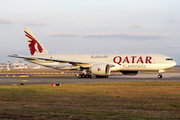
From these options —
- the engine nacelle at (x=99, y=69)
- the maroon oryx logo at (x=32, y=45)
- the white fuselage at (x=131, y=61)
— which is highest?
the maroon oryx logo at (x=32, y=45)

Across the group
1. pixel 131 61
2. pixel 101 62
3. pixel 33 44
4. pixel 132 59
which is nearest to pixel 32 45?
pixel 33 44

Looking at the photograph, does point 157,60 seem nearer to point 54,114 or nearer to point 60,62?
point 60,62

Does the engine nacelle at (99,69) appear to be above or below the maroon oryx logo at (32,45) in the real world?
below

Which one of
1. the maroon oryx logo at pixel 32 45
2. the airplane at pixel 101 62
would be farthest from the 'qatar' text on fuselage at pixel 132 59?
the maroon oryx logo at pixel 32 45

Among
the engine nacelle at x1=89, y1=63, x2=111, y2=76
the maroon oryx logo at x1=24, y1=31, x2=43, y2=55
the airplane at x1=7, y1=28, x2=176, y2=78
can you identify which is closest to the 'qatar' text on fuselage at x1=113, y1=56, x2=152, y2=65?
the airplane at x1=7, y1=28, x2=176, y2=78

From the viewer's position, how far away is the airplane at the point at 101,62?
4109 centimetres

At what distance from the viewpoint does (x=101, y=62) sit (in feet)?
147

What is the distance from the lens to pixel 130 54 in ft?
141

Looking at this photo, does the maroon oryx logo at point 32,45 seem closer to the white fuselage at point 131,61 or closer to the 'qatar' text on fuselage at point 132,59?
the white fuselage at point 131,61

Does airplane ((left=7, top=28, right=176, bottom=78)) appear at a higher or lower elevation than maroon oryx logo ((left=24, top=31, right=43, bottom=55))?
lower

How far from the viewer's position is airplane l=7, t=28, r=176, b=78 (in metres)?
41.1

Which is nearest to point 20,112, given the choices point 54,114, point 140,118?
point 54,114

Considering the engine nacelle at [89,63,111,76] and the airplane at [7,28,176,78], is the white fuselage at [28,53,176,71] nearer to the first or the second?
the airplane at [7,28,176,78]

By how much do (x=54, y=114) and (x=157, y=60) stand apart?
33751mm
